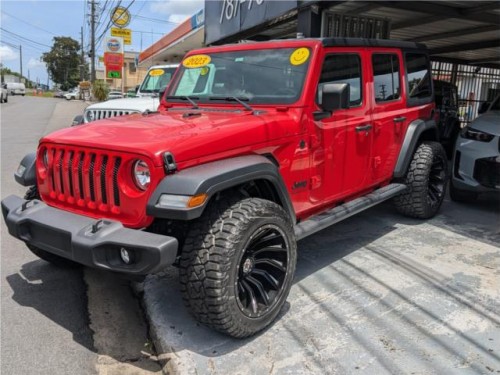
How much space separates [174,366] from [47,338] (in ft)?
3.25

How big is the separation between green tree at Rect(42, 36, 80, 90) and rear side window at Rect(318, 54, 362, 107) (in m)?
102

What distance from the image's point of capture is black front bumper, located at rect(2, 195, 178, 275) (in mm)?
2576

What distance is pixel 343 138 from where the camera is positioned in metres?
4.11

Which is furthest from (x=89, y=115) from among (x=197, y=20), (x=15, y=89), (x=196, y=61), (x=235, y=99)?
(x=15, y=89)

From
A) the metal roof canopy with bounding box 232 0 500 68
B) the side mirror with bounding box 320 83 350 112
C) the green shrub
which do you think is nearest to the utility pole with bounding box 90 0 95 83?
the green shrub

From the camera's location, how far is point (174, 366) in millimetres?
2824

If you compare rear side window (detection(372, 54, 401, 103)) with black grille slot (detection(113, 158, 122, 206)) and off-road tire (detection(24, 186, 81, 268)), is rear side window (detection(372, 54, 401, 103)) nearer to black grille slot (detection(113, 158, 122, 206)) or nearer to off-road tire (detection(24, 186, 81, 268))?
black grille slot (detection(113, 158, 122, 206))

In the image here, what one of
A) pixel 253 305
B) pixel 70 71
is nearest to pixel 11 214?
pixel 253 305

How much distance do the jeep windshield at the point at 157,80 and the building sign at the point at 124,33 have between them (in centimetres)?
2000

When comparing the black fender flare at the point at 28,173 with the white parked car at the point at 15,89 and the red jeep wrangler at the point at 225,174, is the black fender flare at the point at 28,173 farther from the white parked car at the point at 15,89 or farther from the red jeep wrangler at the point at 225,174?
the white parked car at the point at 15,89

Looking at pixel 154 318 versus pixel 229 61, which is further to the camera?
pixel 229 61

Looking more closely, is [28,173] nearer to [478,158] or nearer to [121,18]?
[478,158]

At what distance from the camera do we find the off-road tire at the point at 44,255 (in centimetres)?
370

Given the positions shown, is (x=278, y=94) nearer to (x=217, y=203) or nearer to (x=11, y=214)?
(x=217, y=203)
